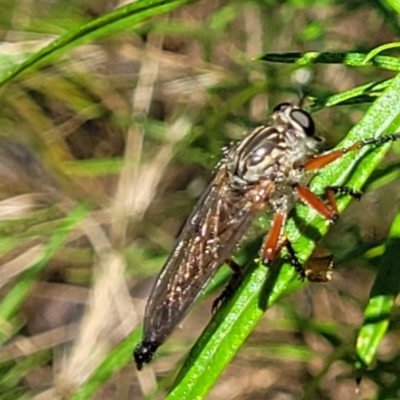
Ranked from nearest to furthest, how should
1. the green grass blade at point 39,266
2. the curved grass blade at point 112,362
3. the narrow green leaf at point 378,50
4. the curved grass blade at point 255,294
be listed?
the curved grass blade at point 255,294 → the narrow green leaf at point 378,50 → the curved grass blade at point 112,362 → the green grass blade at point 39,266

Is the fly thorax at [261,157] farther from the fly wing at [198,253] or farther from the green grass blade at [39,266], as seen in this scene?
the green grass blade at [39,266]

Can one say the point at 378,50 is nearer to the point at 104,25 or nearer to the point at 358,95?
the point at 358,95

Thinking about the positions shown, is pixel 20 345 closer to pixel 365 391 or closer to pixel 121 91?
pixel 121 91

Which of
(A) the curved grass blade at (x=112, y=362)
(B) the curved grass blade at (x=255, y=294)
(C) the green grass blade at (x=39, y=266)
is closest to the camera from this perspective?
(B) the curved grass blade at (x=255, y=294)

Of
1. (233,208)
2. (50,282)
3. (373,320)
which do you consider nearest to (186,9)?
(50,282)

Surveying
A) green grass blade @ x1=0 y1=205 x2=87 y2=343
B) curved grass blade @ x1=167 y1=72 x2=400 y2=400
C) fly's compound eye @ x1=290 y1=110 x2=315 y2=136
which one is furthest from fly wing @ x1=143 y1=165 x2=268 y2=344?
green grass blade @ x1=0 y1=205 x2=87 y2=343

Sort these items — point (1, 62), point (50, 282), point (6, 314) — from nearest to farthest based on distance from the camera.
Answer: point (1, 62) → point (6, 314) → point (50, 282)

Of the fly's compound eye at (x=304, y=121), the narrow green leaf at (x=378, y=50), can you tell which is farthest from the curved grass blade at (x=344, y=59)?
the fly's compound eye at (x=304, y=121)
